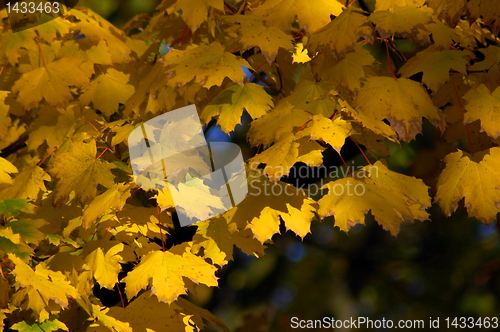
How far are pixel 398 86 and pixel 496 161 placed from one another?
18.3 inches

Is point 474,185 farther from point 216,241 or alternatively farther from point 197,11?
point 197,11

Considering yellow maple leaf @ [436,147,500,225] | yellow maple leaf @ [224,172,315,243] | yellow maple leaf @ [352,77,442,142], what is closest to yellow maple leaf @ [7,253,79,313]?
yellow maple leaf @ [224,172,315,243]

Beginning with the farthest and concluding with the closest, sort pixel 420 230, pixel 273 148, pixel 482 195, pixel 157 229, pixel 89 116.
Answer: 1. pixel 420 230
2. pixel 89 116
3. pixel 157 229
4. pixel 482 195
5. pixel 273 148

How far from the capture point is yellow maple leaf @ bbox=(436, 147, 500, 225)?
1.86 metres

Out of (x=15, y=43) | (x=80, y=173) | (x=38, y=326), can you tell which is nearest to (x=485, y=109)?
(x=80, y=173)

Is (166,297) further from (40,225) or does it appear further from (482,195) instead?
(482,195)

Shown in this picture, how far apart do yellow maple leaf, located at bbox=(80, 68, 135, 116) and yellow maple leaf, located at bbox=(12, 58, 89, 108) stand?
0.63 feet

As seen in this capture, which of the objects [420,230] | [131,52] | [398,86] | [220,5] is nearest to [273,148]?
[398,86]

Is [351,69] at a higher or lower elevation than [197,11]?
lower

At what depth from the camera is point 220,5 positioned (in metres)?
2.14

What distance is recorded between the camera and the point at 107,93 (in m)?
2.66

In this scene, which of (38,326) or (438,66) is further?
(438,66)
